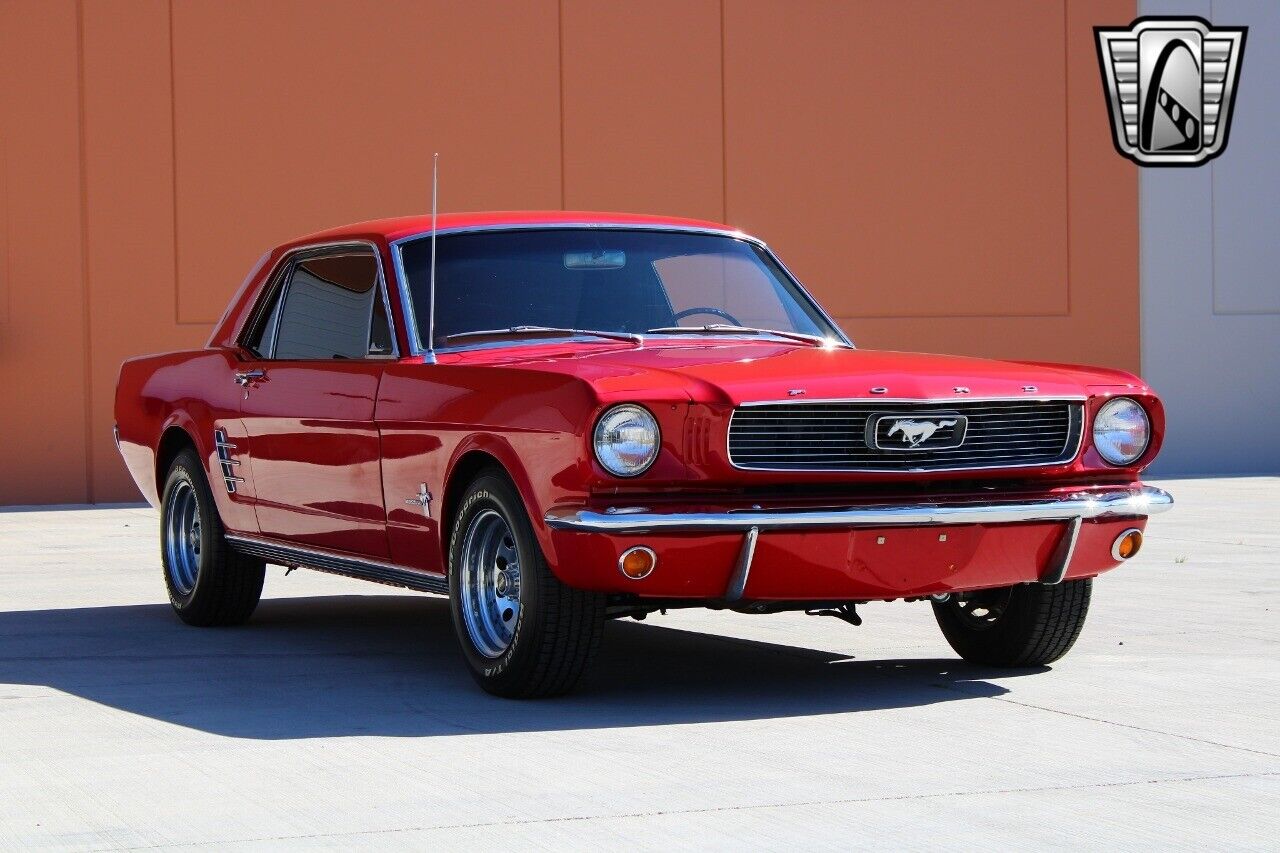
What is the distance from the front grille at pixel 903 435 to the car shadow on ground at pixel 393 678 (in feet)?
2.40

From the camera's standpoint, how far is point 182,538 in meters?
8.75

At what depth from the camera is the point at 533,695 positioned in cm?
608

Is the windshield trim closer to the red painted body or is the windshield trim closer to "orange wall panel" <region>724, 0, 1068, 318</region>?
the red painted body

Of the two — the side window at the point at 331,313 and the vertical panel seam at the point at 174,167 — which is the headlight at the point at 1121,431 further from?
the vertical panel seam at the point at 174,167

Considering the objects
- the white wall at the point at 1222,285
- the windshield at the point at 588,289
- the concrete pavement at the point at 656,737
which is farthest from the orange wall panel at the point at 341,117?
the windshield at the point at 588,289

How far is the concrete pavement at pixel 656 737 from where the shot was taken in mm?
4395

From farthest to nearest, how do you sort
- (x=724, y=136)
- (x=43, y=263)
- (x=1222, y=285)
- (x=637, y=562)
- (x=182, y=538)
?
(x=1222, y=285) < (x=724, y=136) < (x=43, y=263) < (x=182, y=538) < (x=637, y=562)

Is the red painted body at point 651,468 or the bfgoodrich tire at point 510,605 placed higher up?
the red painted body at point 651,468

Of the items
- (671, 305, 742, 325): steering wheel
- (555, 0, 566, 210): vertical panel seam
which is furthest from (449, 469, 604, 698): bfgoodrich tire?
(555, 0, 566, 210): vertical panel seam

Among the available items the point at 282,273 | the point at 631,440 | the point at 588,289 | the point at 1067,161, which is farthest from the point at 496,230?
the point at 1067,161

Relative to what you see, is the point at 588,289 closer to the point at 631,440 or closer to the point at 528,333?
the point at 528,333

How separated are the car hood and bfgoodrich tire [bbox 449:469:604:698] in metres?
0.46

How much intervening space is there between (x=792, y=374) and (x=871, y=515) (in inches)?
19.4

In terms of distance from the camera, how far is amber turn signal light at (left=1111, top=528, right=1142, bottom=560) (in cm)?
633
